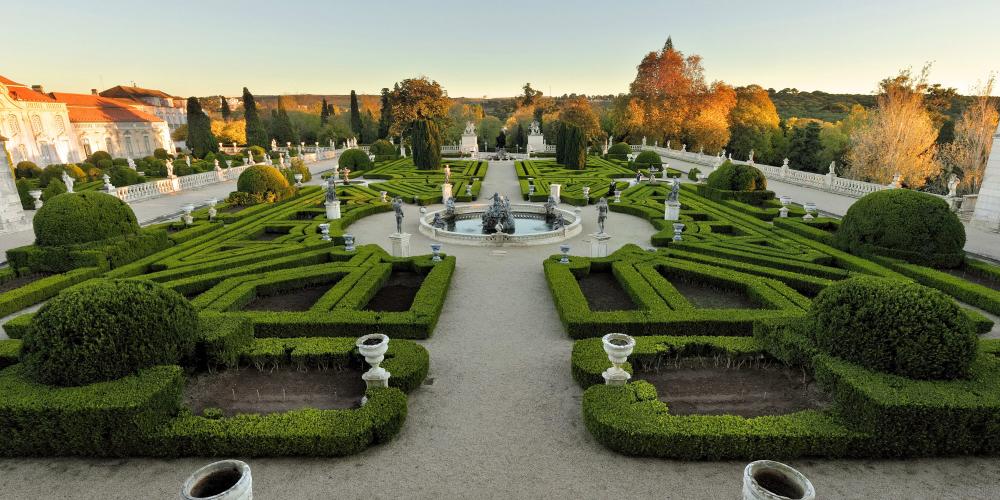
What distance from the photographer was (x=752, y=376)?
9438 mm

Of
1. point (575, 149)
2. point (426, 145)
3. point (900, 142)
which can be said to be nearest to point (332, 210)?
point (426, 145)

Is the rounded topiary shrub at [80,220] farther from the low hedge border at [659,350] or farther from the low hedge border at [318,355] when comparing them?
the low hedge border at [659,350]

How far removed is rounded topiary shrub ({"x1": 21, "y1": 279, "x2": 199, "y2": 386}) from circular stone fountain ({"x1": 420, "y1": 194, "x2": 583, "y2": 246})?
12790 millimetres

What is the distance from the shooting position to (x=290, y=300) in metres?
14.1

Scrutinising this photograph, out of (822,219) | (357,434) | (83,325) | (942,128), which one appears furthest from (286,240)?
(942,128)

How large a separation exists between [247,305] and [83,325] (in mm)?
6018

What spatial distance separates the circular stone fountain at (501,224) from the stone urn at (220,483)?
14760 mm

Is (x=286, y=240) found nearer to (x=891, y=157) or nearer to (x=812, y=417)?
(x=812, y=417)

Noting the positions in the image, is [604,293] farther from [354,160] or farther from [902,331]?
[354,160]

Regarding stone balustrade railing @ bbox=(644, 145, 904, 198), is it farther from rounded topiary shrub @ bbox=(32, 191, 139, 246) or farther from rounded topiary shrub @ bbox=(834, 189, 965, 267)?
rounded topiary shrub @ bbox=(32, 191, 139, 246)

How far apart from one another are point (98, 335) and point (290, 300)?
653 centimetres

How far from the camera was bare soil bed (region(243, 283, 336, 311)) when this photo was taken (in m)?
13.5

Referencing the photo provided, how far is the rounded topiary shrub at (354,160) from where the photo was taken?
45250mm

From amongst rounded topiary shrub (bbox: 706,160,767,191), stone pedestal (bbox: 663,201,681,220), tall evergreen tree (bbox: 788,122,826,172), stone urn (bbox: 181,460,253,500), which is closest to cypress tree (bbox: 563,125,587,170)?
rounded topiary shrub (bbox: 706,160,767,191)
